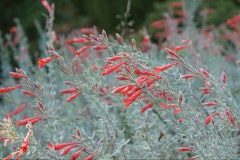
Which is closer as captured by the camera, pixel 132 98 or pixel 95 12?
pixel 132 98

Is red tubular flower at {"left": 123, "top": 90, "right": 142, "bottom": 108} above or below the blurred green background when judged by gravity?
above

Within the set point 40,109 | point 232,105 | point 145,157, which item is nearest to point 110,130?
point 145,157

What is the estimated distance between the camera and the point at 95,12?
1431cm

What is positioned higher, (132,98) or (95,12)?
(132,98)

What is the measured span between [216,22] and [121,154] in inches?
271

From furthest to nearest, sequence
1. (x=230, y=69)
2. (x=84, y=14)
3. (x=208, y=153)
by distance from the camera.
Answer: (x=84, y=14)
(x=230, y=69)
(x=208, y=153)

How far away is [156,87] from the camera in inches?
101

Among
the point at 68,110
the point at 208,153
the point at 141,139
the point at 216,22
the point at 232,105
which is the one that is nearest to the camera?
the point at 232,105

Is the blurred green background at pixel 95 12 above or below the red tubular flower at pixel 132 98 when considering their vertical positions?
below

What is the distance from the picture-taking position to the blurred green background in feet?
31.4

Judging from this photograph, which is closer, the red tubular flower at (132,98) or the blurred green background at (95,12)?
the red tubular flower at (132,98)

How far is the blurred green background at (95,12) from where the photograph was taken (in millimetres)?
9578

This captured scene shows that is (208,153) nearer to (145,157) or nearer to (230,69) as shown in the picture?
(145,157)

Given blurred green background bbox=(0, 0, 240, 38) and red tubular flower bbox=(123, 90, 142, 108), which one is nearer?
red tubular flower bbox=(123, 90, 142, 108)
